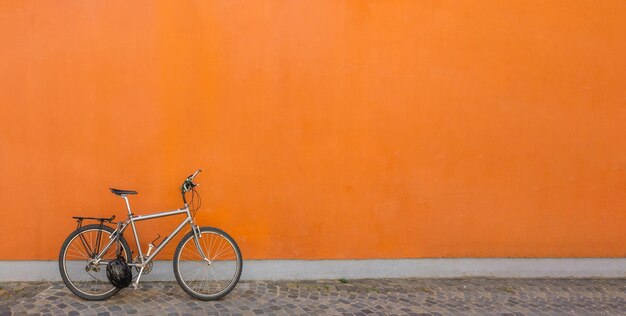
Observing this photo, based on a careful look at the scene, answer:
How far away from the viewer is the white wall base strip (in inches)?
198

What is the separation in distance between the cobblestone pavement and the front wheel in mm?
122

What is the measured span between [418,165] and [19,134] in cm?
422

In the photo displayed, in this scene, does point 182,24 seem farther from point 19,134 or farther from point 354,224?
point 354,224

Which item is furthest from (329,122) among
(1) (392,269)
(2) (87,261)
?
(2) (87,261)

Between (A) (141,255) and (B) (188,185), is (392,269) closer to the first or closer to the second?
(B) (188,185)

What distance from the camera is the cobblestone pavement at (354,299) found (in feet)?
14.7

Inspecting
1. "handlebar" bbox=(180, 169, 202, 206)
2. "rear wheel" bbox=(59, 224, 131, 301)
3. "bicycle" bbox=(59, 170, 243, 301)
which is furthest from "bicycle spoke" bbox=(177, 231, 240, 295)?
"rear wheel" bbox=(59, 224, 131, 301)

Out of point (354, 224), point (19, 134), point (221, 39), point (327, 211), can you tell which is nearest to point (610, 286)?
point (354, 224)

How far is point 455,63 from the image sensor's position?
5312 millimetres

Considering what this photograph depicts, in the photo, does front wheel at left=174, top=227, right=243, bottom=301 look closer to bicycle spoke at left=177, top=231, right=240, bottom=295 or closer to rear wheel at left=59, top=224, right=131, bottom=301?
bicycle spoke at left=177, top=231, right=240, bottom=295

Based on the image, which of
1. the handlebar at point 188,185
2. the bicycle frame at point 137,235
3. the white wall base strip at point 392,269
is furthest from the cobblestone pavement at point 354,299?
the handlebar at point 188,185

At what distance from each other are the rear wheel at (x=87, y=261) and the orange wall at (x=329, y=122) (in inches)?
12.3

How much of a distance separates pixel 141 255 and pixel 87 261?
0.61 m

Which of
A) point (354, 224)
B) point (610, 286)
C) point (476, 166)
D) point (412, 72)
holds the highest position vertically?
point (412, 72)
